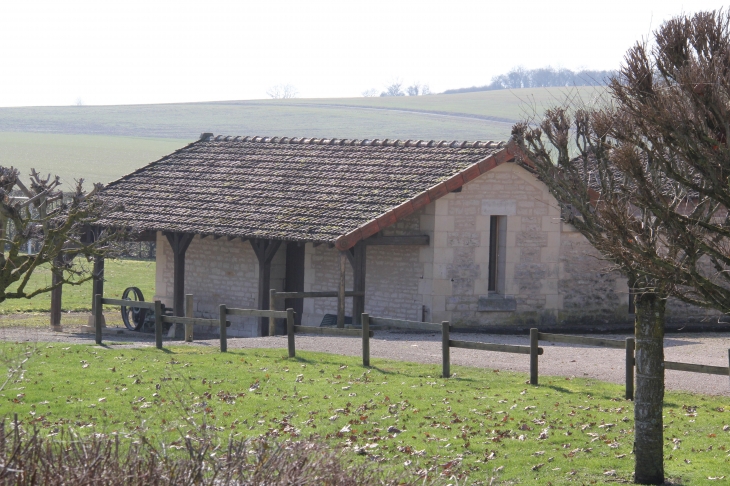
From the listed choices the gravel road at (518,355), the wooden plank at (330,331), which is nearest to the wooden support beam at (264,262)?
the gravel road at (518,355)

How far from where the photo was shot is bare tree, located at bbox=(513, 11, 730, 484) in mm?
6645

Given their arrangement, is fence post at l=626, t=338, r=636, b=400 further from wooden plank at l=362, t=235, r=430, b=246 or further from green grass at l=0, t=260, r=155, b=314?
green grass at l=0, t=260, r=155, b=314

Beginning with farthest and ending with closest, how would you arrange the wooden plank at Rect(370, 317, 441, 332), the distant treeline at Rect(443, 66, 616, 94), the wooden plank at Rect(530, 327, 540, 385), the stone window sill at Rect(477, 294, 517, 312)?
the distant treeline at Rect(443, 66, 616, 94)
the stone window sill at Rect(477, 294, 517, 312)
the wooden plank at Rect(370, 317, 441, 332)
the wooden plank at Rect(530, 327, 540, 385)

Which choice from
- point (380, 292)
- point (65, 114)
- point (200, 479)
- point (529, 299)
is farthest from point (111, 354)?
point (65, 114)

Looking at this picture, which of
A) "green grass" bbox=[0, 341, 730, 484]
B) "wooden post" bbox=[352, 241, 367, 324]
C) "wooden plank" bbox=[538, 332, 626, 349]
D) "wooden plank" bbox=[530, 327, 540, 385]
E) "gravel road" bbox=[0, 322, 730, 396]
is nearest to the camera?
"green grass" bbox=[0, 341, 730, 484]

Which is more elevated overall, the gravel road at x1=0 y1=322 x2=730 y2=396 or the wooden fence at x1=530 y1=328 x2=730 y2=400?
the wooden fence at x1=530 y1=328 x2=730 y2=400

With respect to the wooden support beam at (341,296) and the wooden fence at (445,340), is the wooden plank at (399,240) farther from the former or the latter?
the wooden fence at (445,340)

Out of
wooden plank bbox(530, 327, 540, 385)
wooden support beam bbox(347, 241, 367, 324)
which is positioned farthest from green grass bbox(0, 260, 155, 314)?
wooden plank bbox(530, 327, 540, 385)

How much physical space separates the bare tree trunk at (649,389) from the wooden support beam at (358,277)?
1103 cm

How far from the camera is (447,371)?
13.6 metres

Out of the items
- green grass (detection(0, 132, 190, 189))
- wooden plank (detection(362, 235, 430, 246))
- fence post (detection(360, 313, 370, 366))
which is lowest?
fence post (detection(360, 313, 370, 366))

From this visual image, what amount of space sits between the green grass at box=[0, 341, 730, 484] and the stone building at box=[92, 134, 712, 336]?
5.31m

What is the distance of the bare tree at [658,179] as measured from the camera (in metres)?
6.64

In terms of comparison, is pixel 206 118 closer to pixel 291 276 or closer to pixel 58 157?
pixel 58 157
